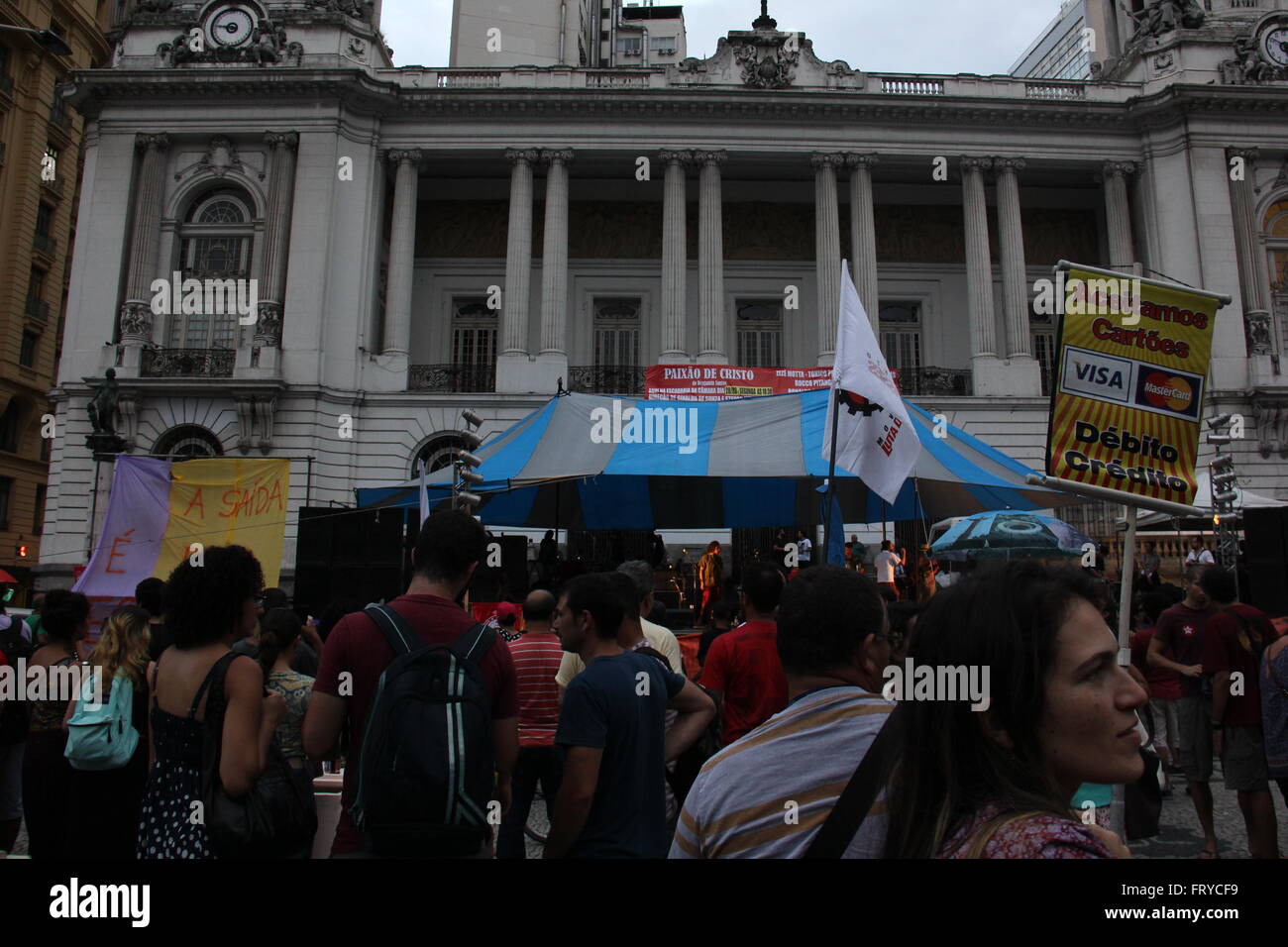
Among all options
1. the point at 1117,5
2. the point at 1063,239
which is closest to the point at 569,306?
the point at 1063,239

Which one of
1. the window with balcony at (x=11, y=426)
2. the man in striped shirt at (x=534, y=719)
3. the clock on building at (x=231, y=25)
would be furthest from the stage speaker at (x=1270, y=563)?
the window with balcony at (x=11, y=426)

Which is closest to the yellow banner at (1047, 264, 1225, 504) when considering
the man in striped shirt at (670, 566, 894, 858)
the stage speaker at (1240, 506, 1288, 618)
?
the man in striped shirt at (670, 566, 894, 858)

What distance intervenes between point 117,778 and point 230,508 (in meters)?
10.2

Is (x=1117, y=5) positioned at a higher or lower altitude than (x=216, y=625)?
higher

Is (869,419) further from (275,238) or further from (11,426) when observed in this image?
(11,426)

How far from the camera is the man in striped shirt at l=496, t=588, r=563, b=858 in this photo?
426 centimetres

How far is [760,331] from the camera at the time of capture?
3033cm

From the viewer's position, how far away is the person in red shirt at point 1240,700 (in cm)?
549

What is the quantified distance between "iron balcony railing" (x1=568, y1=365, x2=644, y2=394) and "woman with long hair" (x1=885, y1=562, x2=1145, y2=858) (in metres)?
25.7

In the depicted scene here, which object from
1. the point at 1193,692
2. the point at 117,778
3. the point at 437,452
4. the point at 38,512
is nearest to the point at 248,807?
the point at 117,778

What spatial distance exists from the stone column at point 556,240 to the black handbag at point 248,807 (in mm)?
24306

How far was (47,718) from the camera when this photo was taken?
4711mm
